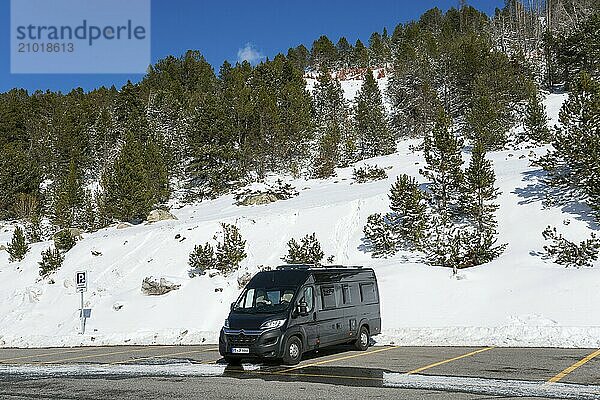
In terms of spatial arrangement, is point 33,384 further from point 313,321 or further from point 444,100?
point 444,100

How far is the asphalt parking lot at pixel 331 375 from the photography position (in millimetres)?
9867

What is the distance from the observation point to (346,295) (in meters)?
15.8

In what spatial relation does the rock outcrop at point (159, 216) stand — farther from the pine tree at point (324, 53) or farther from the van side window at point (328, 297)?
the pine tree at point (324, 53)

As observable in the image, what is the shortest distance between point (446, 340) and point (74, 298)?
71.3 feet

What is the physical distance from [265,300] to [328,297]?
1.86 m

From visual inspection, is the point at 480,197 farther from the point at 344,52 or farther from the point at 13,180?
the point at 344,52

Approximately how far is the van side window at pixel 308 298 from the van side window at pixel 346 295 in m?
1.49

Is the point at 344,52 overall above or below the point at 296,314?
above

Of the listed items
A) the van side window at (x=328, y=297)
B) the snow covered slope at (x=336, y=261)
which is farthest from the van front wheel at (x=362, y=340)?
the snow covered slope at (x=336, y=261)

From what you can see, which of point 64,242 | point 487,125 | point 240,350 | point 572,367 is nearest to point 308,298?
point 240,350

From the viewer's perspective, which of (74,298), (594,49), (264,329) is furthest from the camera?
(594,49)

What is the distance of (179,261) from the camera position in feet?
105

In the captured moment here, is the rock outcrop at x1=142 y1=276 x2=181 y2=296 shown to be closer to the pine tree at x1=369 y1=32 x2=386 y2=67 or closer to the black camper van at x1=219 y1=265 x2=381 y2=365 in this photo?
the black camper van at x1=219 y1=265 x2=381 y2=365

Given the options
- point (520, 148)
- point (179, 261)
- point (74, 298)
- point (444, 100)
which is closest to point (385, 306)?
point (179, 261)
